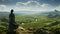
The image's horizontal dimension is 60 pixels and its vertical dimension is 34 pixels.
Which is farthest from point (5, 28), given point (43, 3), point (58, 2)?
point (58, 2)

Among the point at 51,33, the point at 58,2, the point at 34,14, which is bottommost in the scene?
the point at 51,33

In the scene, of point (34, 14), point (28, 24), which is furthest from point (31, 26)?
point (34, 14)

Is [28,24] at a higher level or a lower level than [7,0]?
lower

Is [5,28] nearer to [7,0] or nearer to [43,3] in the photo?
[7,0]

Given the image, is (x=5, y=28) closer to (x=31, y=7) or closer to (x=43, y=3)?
(x=31, y=7)

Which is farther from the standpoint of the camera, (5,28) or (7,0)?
(7,0)

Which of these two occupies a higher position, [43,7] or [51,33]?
[43,7]
